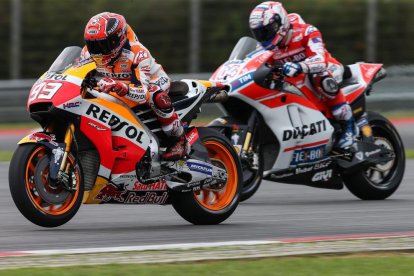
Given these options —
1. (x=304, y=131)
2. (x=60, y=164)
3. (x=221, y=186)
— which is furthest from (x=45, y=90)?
(x=304, y=131)

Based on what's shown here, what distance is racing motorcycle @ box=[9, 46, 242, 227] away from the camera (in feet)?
29.0

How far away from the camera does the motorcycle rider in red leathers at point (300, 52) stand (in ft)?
38.2

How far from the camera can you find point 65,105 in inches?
351

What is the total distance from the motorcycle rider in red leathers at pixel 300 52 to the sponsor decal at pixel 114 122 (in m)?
2.50

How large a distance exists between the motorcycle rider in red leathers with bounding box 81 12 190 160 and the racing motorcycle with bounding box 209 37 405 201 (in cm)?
177

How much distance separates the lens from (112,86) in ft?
29.6

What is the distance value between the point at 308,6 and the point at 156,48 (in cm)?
276

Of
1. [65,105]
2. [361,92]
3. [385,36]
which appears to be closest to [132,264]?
[65,105]

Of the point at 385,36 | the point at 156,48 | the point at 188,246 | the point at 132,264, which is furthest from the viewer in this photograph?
the point at 385,36

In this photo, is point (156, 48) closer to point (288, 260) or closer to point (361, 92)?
point (361, 92)

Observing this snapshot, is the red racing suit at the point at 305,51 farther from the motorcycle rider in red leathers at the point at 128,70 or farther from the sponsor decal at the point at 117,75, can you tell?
the sponsor decal at the point at 117,75

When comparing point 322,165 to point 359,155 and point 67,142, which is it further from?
point 67,142

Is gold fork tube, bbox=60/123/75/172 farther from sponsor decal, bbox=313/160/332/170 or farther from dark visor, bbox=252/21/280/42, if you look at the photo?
sponsor decal, bbox=313/160/332/170

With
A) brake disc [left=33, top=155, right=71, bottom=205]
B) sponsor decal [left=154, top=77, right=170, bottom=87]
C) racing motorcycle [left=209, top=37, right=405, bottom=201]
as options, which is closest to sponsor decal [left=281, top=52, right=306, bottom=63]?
racing motorcycle [left=209, top=37, right=405, bottom=201]
